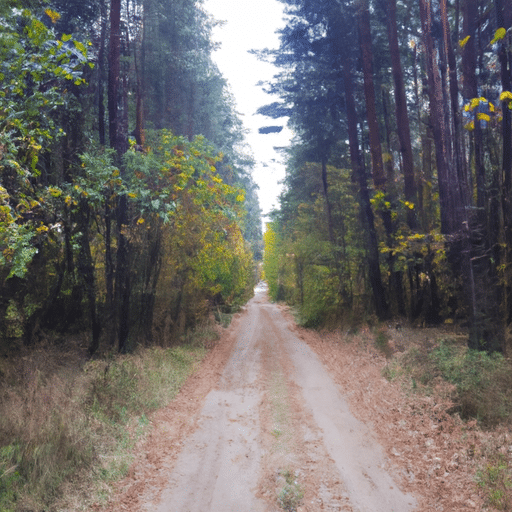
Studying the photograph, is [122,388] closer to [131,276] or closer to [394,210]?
[131,276]

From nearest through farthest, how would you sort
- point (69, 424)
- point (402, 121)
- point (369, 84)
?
point (69, 424), point (402, 121), point (369, 84)

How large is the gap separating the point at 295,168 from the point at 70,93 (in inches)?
671

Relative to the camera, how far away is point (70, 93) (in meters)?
11.9

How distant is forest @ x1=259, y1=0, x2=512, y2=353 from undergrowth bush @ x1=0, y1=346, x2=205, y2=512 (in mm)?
8159

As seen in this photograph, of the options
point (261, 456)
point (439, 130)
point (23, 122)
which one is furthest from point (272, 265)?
point (261, 456)

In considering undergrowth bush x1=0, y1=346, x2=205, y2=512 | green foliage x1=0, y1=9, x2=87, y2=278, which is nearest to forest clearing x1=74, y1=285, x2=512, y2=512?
undergrowth bush x1=0, y1=346, x2=205, y2=512

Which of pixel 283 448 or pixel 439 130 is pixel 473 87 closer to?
A: pixel 439 130

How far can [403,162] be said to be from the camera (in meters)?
15.5

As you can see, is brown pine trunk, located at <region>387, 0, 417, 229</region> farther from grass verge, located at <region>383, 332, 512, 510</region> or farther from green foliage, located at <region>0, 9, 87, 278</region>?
green foliage, located at <region>0, 9, 87, 278</region>

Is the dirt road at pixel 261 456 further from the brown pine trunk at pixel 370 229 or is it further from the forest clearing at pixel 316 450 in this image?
the brown pine trunk at pixel 370 229

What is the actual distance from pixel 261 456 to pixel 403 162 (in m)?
12.6

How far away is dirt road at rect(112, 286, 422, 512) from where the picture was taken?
528 centimetres

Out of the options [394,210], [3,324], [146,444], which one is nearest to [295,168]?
[394,210]

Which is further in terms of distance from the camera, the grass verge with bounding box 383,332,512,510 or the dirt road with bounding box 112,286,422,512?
the grass verge with bounding box 383,332,512,510
